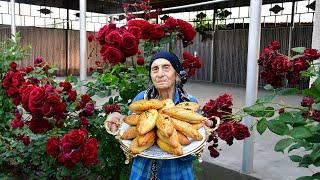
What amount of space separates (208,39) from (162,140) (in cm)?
1462

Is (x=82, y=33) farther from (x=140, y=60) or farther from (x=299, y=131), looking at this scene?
(x=299, y=131)

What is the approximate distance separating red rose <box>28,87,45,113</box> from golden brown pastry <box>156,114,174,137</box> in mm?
601

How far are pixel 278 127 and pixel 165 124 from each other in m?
0.45

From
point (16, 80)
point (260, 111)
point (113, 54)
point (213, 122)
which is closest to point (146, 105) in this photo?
point (213, 122)

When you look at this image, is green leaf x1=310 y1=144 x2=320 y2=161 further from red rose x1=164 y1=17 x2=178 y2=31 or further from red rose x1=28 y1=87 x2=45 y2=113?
red rose x1=164 y1=17 x2=178 y2=31

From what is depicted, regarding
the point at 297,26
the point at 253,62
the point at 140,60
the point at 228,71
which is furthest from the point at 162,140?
the point at 228,71

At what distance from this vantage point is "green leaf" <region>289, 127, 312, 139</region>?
1160 millimetres

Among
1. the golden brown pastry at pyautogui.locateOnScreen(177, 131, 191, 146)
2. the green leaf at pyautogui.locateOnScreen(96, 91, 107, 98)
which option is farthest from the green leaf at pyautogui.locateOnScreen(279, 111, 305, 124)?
the green leaf at pyautogui.locateOnScreen(96, 91, 107, 98)

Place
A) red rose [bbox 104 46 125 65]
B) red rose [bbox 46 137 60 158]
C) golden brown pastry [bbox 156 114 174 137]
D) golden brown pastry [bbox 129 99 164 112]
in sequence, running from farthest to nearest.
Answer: red rose [bbox 104 46 125 65]
red rose [bbox 46 137 60 158]
golden brown pastry [bbox 129 99 164 112]
golden brown pastry [bbox 156 114 174 137]

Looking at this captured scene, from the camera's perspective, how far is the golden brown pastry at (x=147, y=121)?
50.9 inches

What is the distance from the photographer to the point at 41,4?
645 inches

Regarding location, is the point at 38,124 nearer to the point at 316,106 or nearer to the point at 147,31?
the point at 147,31

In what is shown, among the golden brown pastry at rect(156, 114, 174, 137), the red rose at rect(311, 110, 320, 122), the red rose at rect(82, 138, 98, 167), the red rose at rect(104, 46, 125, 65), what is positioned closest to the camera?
the red rose at rect(311, 110, 320, 122)

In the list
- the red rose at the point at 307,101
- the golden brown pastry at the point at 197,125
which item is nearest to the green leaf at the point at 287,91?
the red rose at the point at 307,101
